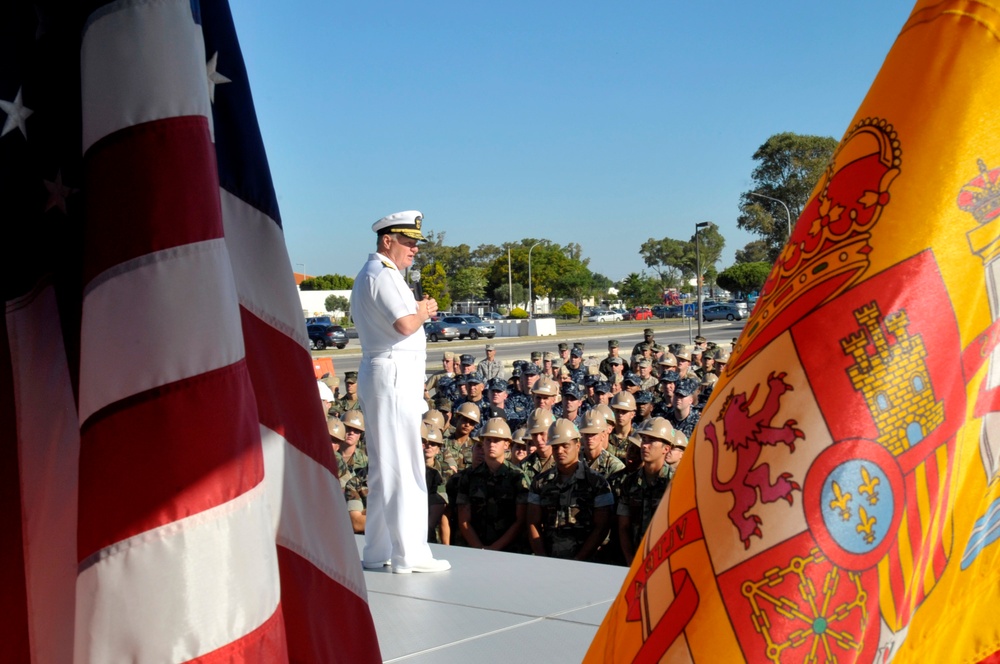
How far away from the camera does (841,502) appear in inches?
41.1

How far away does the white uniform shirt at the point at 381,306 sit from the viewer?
14.4 feet

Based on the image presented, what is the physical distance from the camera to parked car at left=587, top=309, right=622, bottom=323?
2911 inches

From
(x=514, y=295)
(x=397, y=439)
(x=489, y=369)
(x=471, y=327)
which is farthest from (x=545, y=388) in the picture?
(x=514, y=295)

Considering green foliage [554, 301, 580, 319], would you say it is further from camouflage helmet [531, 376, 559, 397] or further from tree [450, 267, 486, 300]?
camouflage helmet [531, 376, 559, 397]

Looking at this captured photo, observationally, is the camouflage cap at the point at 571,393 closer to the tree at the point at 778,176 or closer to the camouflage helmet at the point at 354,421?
the camouflage helmet at the point at 354,421

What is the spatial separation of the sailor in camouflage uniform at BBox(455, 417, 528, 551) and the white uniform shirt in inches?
120

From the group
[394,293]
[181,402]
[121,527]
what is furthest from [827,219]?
[394,293]

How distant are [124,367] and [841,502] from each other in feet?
3.10

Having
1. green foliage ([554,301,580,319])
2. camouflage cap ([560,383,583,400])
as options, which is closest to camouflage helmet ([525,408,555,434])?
camouflage cap ([560,383,583,400])

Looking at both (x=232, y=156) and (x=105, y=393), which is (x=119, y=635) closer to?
(x=105, y=393)

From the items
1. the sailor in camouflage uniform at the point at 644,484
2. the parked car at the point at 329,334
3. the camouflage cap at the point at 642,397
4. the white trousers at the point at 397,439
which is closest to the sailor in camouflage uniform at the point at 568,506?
the sailor in camouflage uniform at the point at 644,484

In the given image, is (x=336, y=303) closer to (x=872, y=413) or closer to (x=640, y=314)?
(x=640, y=314)

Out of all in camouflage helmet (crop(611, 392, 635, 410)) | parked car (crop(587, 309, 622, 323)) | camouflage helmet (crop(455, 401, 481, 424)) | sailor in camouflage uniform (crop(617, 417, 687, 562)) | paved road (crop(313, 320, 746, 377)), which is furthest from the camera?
parked car (crop(587, 309, 622, 323))

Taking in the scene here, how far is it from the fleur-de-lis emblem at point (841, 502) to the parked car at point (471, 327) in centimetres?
5064
